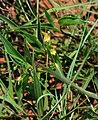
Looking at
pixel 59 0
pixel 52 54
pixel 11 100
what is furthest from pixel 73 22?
pixel 59 0

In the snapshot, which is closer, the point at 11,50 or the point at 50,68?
the point at 11,50

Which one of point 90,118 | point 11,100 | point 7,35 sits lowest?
point 90,118

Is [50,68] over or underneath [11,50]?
underneath

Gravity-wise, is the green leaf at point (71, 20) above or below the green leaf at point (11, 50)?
above

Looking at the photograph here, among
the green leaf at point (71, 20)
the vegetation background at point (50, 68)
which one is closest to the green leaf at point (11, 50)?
the vegetation background at point (50, 68)

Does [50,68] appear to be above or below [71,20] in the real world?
below

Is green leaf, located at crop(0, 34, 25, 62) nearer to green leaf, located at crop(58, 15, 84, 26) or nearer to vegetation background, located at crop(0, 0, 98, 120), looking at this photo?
vegetation background, located at crop(0, 0, 98, 120)

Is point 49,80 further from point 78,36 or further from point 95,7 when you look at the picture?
point 95,7

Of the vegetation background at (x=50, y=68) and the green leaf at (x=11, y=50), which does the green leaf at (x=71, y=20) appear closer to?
the vegetation background at (x=50, y=68)
